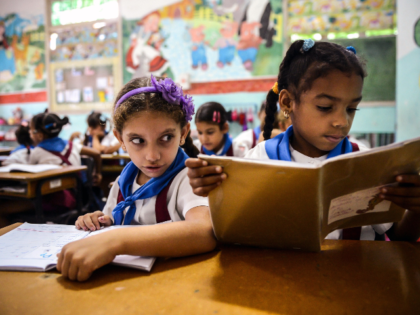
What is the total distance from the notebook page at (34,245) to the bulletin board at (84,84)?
4.59 meters

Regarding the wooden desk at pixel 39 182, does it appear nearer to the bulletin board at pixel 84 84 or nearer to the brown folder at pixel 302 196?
the brown folder at pixel 302 196

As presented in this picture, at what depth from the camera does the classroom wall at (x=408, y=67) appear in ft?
10.9

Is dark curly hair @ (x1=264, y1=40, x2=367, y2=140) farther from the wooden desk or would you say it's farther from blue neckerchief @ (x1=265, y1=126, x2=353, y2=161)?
the wooden desk

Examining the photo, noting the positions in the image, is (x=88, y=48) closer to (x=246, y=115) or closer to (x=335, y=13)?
(x=246, y=115)

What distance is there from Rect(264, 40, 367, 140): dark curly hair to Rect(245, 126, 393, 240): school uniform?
164 millimetres

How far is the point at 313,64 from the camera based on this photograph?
0.89 m

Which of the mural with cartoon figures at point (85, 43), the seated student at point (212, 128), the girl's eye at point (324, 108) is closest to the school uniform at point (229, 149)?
the seated student at point (212, 128)

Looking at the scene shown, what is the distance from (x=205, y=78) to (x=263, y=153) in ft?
12.4

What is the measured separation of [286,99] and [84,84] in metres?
5.15

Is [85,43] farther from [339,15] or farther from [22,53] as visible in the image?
[339,15]

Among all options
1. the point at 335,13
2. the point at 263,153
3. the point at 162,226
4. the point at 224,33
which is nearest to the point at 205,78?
the point at 224,33

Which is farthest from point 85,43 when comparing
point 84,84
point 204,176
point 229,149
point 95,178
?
point 204,176

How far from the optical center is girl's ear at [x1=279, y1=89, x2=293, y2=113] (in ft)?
3.18

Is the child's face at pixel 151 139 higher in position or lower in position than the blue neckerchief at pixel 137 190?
higher
